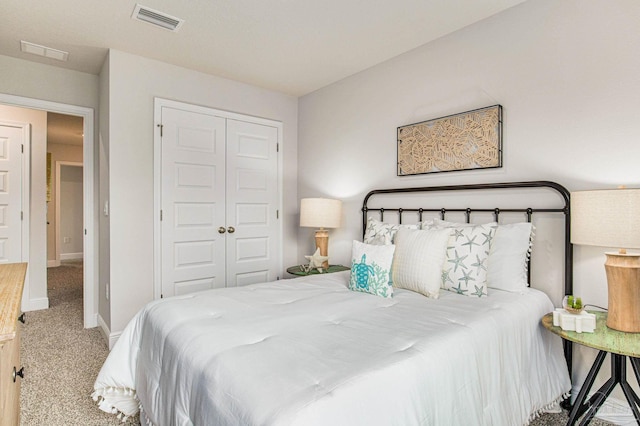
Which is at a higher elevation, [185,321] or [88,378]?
[185,321]

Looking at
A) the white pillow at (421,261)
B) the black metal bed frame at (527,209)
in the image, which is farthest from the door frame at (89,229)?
the white pillow at (421,261)

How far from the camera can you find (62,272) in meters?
6.52

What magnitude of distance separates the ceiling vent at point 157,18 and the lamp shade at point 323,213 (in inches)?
71.7

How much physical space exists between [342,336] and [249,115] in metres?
3.06

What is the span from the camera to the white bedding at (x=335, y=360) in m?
1.04

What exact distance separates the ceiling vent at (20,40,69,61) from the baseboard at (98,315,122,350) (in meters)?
2.45

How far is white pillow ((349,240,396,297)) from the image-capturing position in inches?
81.7

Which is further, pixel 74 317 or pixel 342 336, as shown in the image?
pixel 74 317

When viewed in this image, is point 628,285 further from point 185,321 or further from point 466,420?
point 185,321

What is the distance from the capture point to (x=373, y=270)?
6.97 feet

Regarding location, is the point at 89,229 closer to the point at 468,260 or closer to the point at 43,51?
the point at 43,51

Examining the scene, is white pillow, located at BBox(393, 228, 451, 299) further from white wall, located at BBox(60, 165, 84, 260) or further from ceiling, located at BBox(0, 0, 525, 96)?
white wall, located at BBox(60, 165, 84, 260)

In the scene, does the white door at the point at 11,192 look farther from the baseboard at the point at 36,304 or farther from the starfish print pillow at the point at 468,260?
the starfish print pillow at the point at 468,260

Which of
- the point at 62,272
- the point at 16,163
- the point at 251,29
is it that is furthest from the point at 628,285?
the point at 62,272
